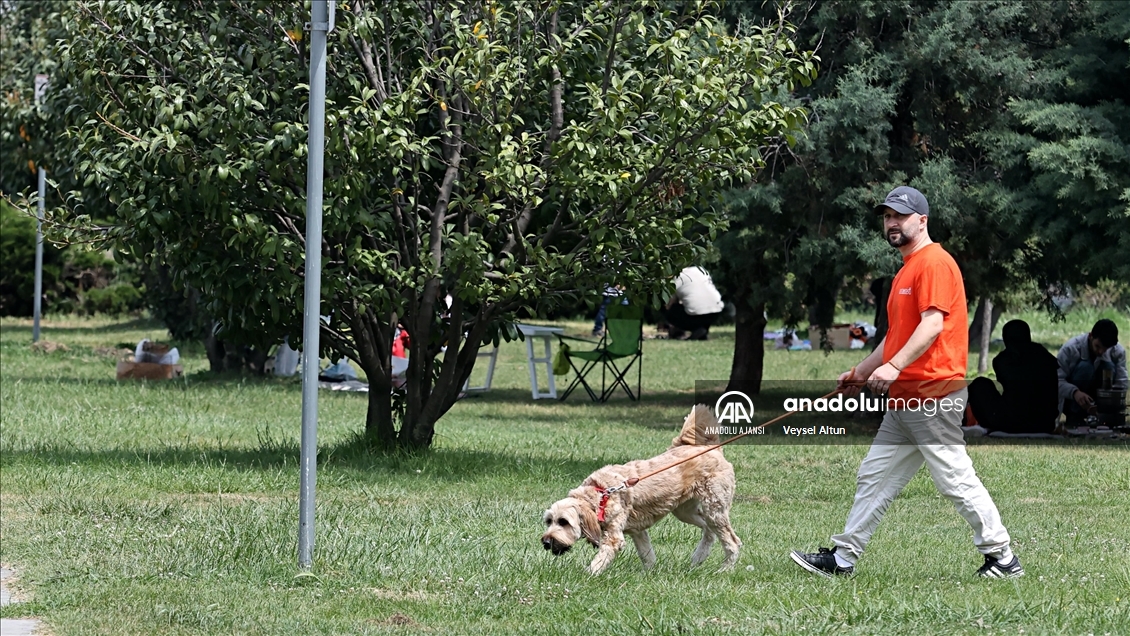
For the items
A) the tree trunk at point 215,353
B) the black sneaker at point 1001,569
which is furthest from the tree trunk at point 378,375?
the tree trunk at point 215,353

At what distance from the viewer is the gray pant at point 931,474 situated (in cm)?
688

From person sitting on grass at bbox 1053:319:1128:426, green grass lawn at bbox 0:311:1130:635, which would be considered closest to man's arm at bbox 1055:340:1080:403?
person sitting on grass at bbox 1053:319:1128:426

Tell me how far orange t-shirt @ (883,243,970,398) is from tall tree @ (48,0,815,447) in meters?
3.56

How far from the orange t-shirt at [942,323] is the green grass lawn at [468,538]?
3.08 ft

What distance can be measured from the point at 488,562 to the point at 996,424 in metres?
9.32

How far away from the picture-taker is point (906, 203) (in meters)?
7.05

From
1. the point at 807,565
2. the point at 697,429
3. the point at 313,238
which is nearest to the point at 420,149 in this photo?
the point at 313,238

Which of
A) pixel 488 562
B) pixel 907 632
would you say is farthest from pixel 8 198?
pixel 907 632

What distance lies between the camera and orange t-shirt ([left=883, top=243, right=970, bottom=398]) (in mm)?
6848

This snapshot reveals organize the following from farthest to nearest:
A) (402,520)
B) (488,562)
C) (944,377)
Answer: (402,520) → (488,562) → (944,377)

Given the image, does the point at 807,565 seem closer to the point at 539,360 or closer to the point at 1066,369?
the point at 1066,369

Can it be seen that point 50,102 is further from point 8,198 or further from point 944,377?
point 944,377

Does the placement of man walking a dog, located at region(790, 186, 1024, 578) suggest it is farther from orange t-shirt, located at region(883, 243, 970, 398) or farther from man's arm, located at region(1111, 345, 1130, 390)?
man's arm, located at region(1111, 345, 1130, 390)

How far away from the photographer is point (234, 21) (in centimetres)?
1145
